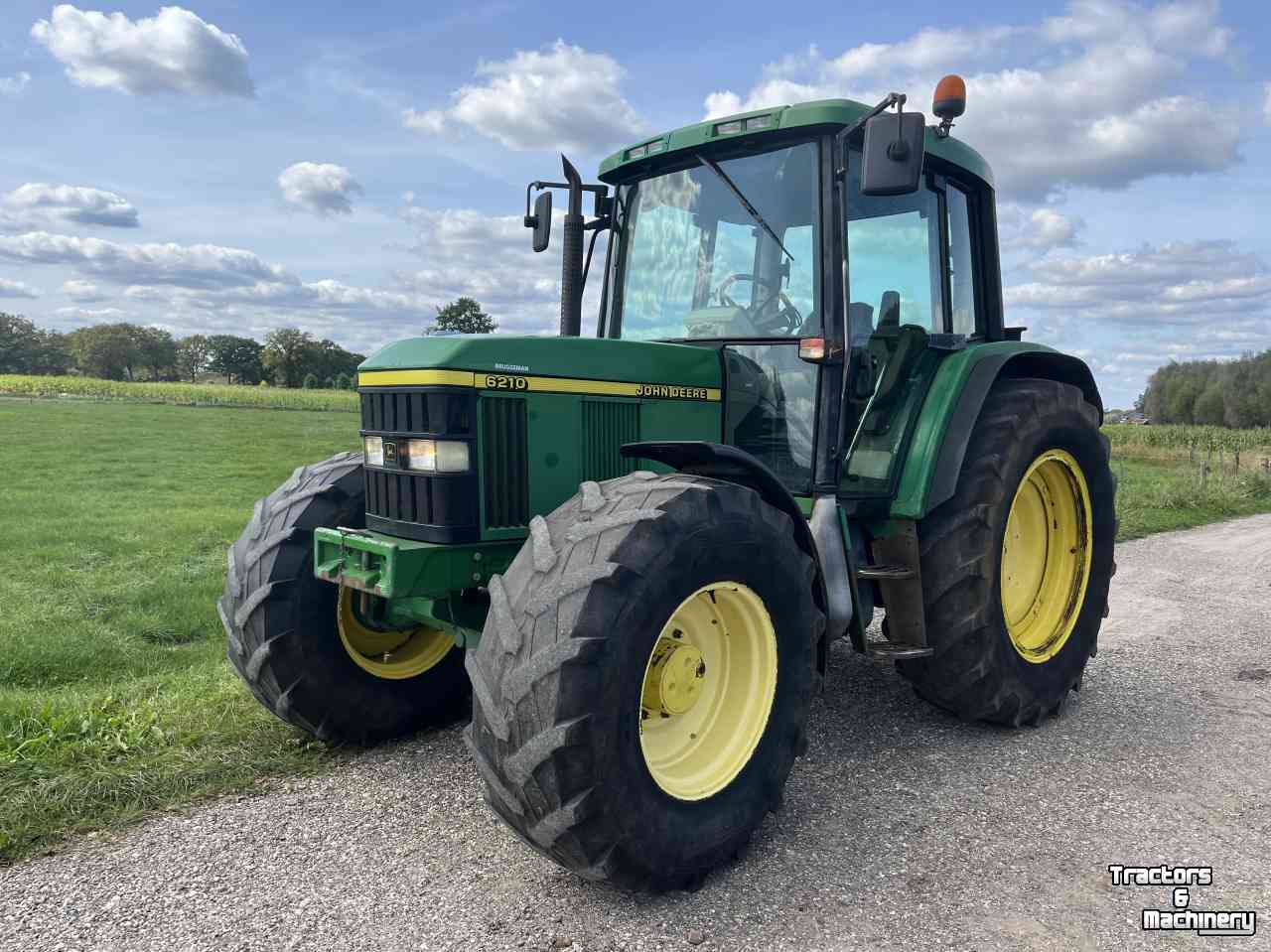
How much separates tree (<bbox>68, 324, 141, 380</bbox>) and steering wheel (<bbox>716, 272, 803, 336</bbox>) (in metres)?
92.6

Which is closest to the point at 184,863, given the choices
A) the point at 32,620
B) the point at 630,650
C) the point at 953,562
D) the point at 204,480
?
the point at 630,650

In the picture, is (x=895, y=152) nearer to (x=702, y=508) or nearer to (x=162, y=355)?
(x=702, y=508)

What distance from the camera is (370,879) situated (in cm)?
285

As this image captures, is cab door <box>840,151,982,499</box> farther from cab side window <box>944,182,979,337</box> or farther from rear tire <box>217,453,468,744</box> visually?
rear tire <box>217,453,468,744</box>

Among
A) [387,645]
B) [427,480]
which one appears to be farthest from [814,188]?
[387,645]

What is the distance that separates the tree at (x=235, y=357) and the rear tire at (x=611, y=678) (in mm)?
89552

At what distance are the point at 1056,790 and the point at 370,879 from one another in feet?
8.50

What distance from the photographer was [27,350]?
8044 centimetres

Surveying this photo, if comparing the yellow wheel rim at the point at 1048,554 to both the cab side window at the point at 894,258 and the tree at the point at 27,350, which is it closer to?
the cab side window at the point at 894,258

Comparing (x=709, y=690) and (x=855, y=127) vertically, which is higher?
(x=855, y=127)

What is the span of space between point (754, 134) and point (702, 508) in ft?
6.17

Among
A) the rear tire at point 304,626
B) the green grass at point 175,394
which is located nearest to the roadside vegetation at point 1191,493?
the rear tire at point 304,626

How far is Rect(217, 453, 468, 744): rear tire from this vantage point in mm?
3604

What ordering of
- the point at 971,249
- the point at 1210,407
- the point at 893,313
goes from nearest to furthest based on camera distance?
the point at 893,313, the point at 971,249, the point at 1210,407
